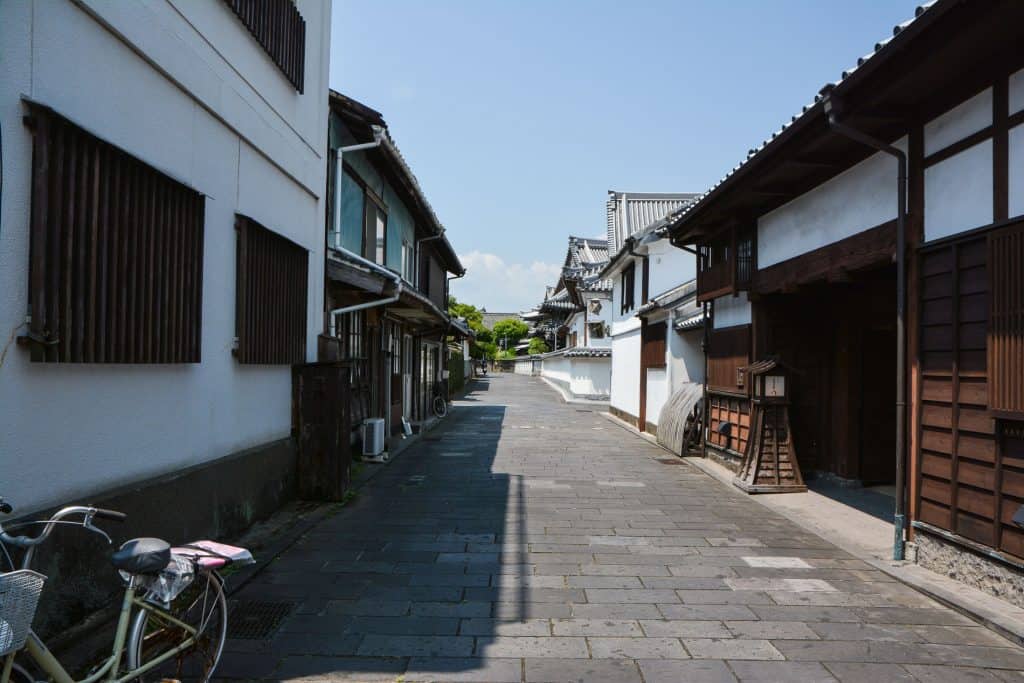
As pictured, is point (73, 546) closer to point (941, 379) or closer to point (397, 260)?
point (941, 379)

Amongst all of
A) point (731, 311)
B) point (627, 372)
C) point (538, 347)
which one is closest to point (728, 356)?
point (731, 311)

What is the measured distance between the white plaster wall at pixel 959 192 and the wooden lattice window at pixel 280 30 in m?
7.73

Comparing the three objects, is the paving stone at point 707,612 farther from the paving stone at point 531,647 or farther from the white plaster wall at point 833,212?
the white plaster wall at point 833,212

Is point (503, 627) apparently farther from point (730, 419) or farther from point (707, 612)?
point (730, 419)

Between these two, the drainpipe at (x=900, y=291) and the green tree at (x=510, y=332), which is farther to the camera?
the green tree at (x=510, y=332)

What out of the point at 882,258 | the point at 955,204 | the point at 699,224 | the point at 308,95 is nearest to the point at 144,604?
the point at 955,204

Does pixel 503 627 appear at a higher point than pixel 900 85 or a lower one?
lower

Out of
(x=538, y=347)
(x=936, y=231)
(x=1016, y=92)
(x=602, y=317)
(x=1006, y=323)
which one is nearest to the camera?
(x=1006, y=323)

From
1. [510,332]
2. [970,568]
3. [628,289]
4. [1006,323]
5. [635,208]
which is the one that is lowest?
[970,568]

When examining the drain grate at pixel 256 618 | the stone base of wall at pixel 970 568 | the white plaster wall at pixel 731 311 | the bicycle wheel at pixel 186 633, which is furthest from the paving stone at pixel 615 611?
the white plaster wall at pixel 731 311

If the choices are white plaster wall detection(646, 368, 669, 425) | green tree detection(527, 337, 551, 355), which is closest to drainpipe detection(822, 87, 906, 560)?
white plaster wall detection(646, 368, 669, 425)

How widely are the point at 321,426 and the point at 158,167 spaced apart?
475 cm

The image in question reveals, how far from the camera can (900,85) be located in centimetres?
656

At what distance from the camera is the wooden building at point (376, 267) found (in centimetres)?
1161
